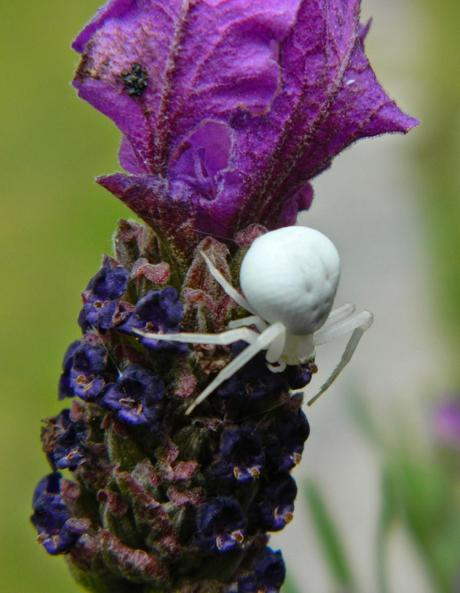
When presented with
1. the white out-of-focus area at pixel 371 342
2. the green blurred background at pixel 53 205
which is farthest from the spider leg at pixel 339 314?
the green blurred background at pixel 53 205

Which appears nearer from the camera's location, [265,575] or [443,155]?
[265,575]

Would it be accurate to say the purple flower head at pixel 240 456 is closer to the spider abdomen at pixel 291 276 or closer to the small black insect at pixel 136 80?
the spider abdomen at pixel 291 276

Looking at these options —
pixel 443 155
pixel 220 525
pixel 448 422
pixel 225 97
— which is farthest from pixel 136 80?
pixel 443 155

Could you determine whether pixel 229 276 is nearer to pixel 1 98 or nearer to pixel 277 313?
pixel 277 313

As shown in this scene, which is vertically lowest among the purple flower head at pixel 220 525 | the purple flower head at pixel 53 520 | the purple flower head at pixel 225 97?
the purple flower head at pixel 53 520

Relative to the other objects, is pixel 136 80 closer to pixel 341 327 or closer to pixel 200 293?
pixel 200 293

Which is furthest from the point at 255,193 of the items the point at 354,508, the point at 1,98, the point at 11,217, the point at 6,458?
the point at 1,98

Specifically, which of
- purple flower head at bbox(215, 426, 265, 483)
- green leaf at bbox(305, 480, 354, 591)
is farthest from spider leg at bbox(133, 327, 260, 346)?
green leaf at bbox(305, 480, 354, 591)
